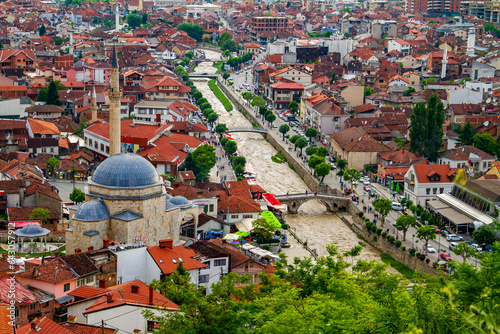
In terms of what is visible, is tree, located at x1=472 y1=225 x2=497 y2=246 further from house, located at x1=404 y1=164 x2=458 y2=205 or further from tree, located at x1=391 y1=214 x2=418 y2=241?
house, located at x1=404 y1=164 x2=458 y2=205

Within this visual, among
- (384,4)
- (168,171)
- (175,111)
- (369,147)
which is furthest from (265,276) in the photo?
(384,4)

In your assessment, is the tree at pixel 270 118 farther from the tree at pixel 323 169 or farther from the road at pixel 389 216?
the tree at pixel 323 169

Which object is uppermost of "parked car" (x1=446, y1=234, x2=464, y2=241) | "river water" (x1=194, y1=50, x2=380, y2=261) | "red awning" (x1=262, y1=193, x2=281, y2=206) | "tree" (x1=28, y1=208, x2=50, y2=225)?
"tree" (x1=28, y1=208, x2=50, y2=225)

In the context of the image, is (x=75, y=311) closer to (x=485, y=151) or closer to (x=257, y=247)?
(x=257, y=247)

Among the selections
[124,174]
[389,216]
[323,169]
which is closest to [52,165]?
[124,174]

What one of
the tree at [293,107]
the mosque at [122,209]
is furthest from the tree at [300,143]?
the mosque at [122,209]

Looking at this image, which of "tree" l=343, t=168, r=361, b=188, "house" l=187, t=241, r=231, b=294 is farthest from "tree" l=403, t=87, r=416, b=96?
"house" l=187, t=241, r=231, b=294
